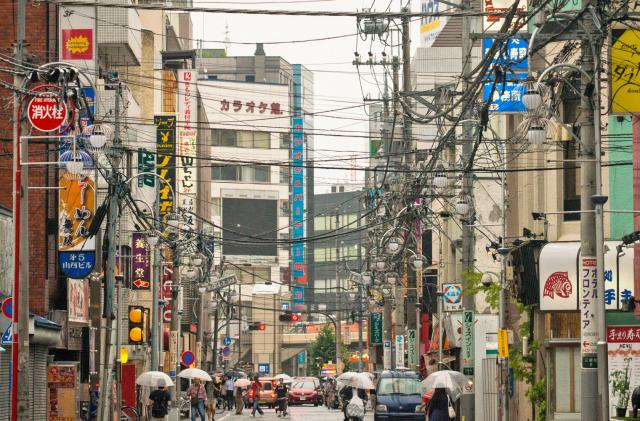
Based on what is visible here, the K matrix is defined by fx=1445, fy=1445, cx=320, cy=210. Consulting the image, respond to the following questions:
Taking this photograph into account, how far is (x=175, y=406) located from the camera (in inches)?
2194

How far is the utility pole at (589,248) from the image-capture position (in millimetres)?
24016

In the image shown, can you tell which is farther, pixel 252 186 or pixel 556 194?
pixel 252 186

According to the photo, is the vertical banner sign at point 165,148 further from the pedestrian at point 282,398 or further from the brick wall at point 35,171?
the brick wall at point 35,171

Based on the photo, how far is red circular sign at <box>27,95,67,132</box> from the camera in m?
29.9

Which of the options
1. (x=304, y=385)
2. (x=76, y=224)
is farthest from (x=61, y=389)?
(x=304, y=385)

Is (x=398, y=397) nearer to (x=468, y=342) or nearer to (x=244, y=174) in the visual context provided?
(x=468, y=342)

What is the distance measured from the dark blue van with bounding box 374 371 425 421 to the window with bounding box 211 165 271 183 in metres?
111

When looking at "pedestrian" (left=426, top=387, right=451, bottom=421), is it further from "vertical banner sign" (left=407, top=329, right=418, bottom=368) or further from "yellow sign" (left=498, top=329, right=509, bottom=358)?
"vertical banner sign" (left=407, top=329, right=418, bottom=368)

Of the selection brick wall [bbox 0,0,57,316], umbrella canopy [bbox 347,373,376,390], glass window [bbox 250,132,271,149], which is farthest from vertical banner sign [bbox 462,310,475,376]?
glass window [bbox 250,132,271,149]

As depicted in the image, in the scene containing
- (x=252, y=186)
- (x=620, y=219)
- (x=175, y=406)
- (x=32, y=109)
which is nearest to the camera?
(x=32, y=109)

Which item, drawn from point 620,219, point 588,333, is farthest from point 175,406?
point 588,333

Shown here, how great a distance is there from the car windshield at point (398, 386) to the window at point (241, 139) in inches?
4267

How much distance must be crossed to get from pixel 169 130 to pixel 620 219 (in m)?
35.4

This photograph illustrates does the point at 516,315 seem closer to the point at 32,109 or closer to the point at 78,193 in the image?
the point at 78,193
